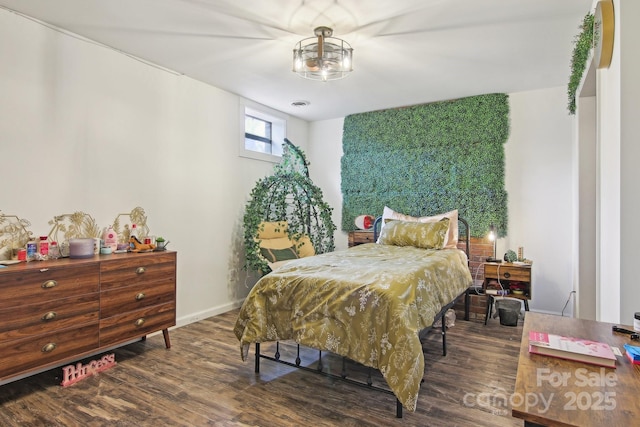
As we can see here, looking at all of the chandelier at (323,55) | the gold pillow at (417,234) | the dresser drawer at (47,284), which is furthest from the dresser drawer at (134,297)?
the gold pillow at (417,234)

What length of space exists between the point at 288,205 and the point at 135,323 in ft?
8.35

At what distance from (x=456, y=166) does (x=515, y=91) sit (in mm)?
1048

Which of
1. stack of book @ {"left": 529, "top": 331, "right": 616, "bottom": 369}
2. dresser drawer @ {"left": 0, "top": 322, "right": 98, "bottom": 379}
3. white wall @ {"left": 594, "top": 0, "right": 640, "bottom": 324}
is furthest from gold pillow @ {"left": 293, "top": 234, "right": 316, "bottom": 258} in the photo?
stack of book @ {"left": 529, "top": 331, "right": 616, "bottom": 369}

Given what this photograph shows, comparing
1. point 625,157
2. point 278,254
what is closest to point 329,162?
point 278,254

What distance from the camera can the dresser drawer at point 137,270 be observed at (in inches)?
103

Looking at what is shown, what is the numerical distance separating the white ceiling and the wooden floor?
2.53 meters

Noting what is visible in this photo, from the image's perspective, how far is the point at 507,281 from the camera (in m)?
3.91

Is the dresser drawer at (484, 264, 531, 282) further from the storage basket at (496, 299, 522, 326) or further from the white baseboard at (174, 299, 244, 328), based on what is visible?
the white baseboard at (174, 299, 244, 328)

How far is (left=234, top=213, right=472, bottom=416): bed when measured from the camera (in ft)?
6.55

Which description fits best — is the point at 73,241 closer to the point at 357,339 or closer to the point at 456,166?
the point at 357,339

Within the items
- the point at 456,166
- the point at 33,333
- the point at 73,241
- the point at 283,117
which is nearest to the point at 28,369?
the point at 33,333

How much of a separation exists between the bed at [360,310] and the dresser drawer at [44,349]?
3.35 feet

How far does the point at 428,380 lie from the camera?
8.32 ft

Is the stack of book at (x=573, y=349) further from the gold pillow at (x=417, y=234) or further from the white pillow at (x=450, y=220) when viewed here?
the white pillow at (x=450, y=220)
